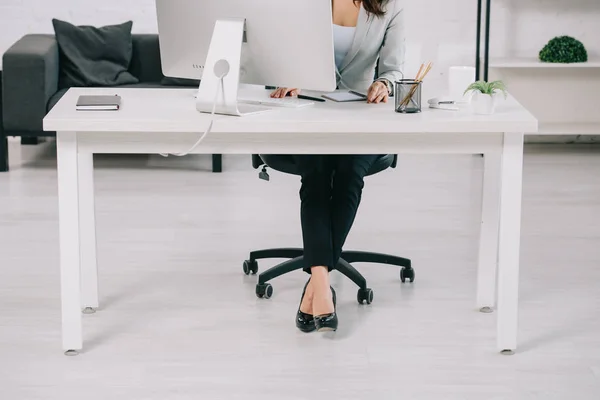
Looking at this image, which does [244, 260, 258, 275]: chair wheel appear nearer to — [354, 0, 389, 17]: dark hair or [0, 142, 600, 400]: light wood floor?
[0, 142, 600, 400]: light wood floor

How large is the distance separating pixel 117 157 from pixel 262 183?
1.07 m

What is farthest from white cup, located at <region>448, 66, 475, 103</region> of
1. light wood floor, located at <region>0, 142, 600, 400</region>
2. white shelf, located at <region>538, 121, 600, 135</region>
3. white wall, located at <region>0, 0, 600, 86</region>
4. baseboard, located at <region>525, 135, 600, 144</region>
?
baseboard, located at <region>525, 135, 600, 144</region>

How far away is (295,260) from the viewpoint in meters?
3.19

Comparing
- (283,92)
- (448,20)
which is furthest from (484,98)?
(448,20)

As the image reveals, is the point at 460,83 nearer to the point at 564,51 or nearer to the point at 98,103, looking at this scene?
the point at 98,103

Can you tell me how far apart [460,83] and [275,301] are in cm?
92

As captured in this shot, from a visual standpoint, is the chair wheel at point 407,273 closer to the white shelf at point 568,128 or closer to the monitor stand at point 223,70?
the monitor stand at point 223,70

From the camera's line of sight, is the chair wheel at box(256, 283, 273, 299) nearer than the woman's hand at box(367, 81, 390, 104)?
No

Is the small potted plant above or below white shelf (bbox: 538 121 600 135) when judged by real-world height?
above

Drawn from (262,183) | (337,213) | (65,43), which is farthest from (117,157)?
(337,213)

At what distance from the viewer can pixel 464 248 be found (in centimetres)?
374

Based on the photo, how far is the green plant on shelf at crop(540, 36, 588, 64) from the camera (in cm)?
541

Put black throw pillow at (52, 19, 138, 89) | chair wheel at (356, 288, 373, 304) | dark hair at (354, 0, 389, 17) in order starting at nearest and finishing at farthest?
dark hair at (354, 0, 389, 17) < chair wheel at (356, 288, 373, 304) < black throw pillow at (52, 19, 138, 89)

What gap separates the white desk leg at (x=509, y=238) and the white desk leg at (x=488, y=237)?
319mm
